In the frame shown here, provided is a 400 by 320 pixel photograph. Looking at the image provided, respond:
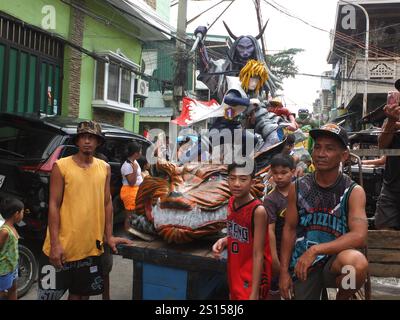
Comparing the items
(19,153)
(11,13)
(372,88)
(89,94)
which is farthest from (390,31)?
(19,153)

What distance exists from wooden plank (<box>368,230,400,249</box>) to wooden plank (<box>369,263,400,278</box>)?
0.14m

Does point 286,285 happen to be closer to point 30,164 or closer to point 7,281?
point 7,281

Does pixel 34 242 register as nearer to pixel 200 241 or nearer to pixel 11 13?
pixel 200 241

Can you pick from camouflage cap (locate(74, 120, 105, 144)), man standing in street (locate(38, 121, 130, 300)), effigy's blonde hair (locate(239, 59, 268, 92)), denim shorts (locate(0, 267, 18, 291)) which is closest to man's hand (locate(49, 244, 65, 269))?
man standing in street (locate(38, 121, 130, 300))

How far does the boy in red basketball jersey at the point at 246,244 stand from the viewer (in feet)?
7.82

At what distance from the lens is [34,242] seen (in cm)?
445

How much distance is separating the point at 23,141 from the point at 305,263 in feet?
12.2

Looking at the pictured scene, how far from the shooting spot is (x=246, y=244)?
8.17ft

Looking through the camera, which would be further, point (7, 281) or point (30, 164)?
point (30, 164)

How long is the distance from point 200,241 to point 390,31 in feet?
55.7

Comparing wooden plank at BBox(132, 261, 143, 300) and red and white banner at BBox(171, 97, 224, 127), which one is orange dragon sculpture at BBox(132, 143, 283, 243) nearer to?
wooden plank at BBox(132, 261, 143, 300)

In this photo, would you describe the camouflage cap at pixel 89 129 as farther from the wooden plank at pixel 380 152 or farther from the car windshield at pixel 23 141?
the wooden plank at pixel 380 152

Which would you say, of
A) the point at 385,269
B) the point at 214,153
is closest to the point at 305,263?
the point at 385,269

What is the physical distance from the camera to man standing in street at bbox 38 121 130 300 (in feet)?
9.31
